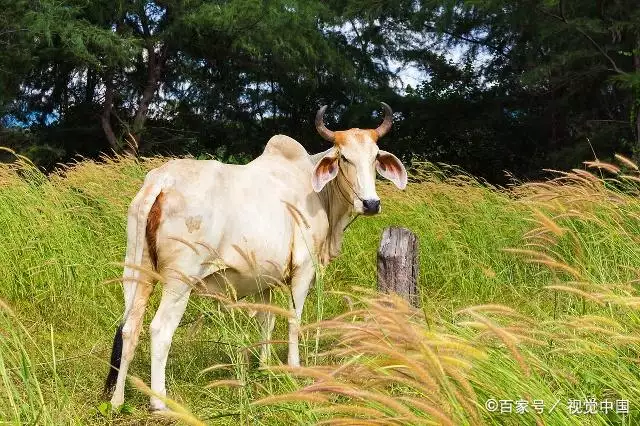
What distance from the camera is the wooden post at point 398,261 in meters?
4.83

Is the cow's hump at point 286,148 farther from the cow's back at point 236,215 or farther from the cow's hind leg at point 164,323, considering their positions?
the cow's hind leg at point 164,323

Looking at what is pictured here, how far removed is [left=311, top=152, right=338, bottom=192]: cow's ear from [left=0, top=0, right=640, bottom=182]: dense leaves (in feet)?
37.3

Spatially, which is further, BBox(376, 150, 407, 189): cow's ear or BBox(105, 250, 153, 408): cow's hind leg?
BBox(376, 150, 407, 189): cow's ear

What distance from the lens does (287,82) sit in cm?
2017

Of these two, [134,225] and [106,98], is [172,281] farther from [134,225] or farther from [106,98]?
[106,98]

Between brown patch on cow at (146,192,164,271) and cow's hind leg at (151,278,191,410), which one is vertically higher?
brown patch on cow at (146,192,164,271)

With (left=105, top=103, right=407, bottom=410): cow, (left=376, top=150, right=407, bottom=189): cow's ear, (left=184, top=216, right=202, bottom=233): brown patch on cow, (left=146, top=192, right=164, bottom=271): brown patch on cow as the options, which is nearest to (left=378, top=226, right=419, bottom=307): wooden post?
(left=376, top=150, right=407, bottom=189): cow's ear

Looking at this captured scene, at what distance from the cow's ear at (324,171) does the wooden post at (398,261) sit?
845mm

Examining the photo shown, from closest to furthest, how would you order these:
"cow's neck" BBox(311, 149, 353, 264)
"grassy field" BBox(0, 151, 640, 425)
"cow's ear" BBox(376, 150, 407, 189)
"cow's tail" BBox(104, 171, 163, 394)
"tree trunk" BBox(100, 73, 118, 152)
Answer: "grassy field" BBox(0, 151, 640, 425)
"cow's tail" BBox(104, 171, 163, 394)
"cow's neck" BBox(311, 149, 353, 264)
"cow's ear" BBox(376, 150, 407, 189)
"tree trunk" BBox(100, 73, 118, 152)

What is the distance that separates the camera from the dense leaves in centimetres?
1599

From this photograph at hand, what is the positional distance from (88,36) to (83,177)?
890cm

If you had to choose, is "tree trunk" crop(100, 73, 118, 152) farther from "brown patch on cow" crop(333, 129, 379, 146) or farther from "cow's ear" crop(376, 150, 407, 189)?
"brown patch on cow" crop(333, 129, 379, 146)

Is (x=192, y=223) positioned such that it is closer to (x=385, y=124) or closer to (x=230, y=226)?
(x=230, y=226)

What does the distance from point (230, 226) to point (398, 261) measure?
1.53m
